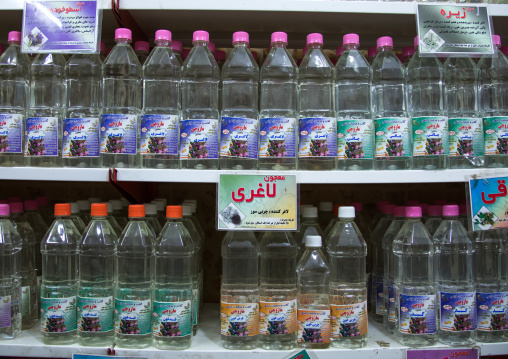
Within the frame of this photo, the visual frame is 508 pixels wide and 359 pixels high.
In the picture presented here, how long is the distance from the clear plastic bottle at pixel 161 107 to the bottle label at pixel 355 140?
0.57m

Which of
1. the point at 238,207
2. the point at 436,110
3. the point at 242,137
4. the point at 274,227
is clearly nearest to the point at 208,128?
the point at 242,137

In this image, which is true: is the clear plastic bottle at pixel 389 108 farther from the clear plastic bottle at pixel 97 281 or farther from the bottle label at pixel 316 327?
the clear plastic bottle at pixel 97 281

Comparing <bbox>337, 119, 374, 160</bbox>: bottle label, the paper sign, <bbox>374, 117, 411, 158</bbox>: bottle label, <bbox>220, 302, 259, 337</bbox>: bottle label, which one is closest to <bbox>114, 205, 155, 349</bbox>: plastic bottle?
<bbox>220, 302, 259, 337</bbox>: bottle label

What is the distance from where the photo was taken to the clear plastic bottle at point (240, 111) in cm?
137

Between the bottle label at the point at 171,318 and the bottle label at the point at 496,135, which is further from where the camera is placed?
the bottle label at the point at 496,135

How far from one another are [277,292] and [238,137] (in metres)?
0.57

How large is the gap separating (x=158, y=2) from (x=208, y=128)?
Result: 479 millimetres

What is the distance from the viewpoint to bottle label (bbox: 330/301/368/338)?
4.52ft

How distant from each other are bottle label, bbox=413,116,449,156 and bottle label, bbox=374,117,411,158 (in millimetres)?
45

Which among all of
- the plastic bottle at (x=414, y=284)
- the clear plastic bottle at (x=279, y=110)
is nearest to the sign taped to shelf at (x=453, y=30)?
the clear plastic bottle at (x=279, y=110)

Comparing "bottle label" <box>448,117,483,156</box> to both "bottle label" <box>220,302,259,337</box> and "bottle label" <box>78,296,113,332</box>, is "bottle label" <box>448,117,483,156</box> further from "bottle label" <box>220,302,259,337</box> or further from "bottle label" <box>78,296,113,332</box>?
"bottle label" <box>78,296,113,332</box>

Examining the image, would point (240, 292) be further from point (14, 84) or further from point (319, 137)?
point (14, 84)

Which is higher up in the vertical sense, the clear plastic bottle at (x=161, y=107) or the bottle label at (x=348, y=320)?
the clear plastic bottle at (x=161, y=107)

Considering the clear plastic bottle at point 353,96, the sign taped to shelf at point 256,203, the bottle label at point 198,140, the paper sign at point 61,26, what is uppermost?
the paper sign at point 61,26
